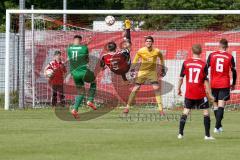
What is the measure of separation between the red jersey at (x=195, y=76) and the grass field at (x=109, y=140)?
0.85 meters

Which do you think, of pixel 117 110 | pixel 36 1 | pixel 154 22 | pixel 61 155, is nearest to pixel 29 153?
pixel 61 155

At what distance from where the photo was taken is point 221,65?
60.2 ft

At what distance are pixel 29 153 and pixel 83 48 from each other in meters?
8.49

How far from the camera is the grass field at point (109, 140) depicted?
43.8 ft

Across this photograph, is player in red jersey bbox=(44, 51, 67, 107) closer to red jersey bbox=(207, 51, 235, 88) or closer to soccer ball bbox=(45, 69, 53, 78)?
soccer ball bbox=(45, 69, 53, 78)

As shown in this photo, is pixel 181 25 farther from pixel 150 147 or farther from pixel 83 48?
pixel 150 147

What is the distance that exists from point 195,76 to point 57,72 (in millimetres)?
12841

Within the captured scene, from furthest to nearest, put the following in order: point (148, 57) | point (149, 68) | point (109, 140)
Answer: point (149, 68) → point (148, 57) → point (109, 140)

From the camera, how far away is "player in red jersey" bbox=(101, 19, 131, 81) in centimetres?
2584

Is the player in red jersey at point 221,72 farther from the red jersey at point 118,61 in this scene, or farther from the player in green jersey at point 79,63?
the red jersey at point 118,61

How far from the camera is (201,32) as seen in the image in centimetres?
2852

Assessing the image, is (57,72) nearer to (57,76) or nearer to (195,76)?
(57,76)

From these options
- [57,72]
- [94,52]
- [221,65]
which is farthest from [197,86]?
[94,52]

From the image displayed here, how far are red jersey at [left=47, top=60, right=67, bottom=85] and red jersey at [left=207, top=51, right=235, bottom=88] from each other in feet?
35.5
